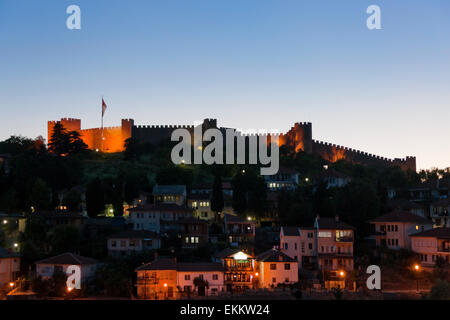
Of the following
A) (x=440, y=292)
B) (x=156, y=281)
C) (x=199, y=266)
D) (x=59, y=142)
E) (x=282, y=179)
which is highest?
(x=59, y=142)

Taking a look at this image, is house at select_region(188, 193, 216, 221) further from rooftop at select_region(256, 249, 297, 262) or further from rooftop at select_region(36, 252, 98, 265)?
rooftop at select_region(36, 252, 98, 265)

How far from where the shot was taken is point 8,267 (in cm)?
4806

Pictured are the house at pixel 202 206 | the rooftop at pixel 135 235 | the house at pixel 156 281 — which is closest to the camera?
the house at pixel 156 281

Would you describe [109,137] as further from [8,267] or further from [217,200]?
[8,267]

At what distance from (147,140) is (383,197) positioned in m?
51.5

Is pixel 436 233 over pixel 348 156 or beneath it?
beneath

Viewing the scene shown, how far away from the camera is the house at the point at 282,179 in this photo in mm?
75062

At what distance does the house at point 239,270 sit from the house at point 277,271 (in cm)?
81

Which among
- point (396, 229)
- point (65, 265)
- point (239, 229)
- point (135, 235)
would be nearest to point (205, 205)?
point (239, 229)

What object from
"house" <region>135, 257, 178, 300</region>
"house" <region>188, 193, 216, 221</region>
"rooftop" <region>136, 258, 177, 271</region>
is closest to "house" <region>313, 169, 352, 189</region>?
"house" <region>188, 193, 216, 221</region>

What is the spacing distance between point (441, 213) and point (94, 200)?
34.0m

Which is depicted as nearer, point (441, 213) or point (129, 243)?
point (129, 243)

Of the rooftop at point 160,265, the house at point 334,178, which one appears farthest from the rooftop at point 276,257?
the house at point 334,178

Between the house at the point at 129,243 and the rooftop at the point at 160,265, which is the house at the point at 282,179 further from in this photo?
the rooftop at the point at 160,265
